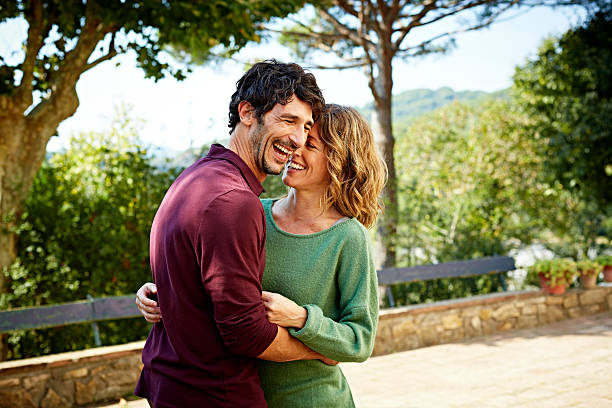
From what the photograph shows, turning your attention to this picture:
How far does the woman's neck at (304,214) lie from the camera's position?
1.70 meters

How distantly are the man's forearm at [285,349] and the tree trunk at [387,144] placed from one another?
6085mm

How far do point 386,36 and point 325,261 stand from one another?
25.0ft

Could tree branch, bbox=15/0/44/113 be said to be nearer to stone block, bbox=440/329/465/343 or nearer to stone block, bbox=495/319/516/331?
stone block, bbox=440/329/465/343

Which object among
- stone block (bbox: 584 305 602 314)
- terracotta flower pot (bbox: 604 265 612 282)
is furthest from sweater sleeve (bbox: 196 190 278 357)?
terracotta flower pot (bbox: 604 265 612 282)

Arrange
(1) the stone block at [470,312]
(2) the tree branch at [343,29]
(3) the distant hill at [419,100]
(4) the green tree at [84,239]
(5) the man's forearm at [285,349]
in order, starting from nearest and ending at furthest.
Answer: (5) the man's forearm at [285,349], (4) the green tree at [84,239], (1) the stone block at [470,312], (2) the tree branch at [343,29], (3) the distant hill at [419,100]

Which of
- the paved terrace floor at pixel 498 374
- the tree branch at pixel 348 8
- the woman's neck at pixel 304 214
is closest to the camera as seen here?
the woman's neck at pixel 304 214

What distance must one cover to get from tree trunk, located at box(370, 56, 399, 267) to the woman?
5698 millimetres

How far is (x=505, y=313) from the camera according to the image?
21.6 ft

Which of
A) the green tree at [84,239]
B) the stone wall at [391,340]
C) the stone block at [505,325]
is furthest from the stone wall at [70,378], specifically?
the stone block at [505,325]

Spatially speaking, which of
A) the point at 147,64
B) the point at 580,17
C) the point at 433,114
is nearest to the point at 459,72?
the point at 433,114

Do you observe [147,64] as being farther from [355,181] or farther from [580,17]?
[580,17]

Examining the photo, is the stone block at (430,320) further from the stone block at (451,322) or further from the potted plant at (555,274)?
the potted plant at (555,274)

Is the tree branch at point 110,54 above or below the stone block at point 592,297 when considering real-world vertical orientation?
above

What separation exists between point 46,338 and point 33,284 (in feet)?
1.82
